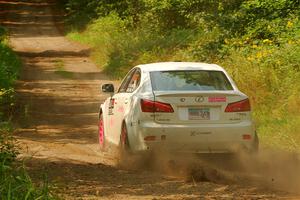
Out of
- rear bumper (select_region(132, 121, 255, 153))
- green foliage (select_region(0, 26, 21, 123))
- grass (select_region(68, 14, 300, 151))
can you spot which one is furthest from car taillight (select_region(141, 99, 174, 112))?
green foliage (select_region(0, 26, 21, 123))

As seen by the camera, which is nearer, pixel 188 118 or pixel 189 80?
pixel 188 118

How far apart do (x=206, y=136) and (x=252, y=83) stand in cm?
520

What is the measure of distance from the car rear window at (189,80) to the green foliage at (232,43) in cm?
161

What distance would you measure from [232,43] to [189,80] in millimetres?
8603

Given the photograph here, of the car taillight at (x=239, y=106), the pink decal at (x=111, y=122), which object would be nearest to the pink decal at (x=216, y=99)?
the car taillight at (x=239, y=106)

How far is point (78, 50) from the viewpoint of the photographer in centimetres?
3319

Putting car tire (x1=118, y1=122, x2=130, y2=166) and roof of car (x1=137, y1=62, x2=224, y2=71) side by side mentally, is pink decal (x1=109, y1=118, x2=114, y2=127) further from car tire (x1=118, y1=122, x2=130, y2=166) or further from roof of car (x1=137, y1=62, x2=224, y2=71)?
roof of car (x1=137, y1=62, x2=224, y2=71)

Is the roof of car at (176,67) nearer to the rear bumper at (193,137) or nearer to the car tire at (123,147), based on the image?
the car tire at (123,147)

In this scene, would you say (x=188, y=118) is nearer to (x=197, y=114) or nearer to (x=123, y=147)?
(x=197, y=114)

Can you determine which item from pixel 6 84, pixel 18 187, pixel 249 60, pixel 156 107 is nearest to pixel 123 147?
pixel 156 107

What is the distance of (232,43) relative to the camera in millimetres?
18875

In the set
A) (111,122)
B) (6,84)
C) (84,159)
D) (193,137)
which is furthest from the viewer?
(6,84)

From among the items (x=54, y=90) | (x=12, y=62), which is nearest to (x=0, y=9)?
(x=12, y=62)

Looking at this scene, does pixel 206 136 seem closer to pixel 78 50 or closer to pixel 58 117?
pixel 58 117
